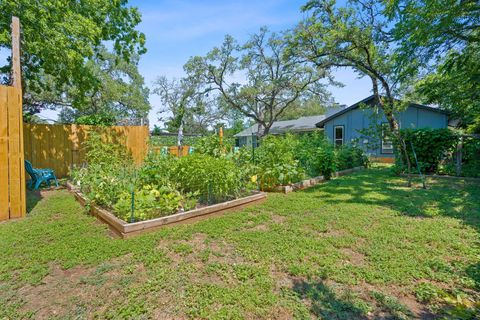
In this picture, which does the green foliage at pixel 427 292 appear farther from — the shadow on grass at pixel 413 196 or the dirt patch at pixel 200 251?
the shadow on grass at pixel 413 196

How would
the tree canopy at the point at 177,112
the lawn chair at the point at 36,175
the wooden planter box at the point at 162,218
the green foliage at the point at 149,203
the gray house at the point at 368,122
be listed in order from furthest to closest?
the tree canopy at the point at 177,112, the gray house at the point at 368,122, the lawn chair at the point at 36,175, the green foliage at the point at 149,203, the wooden planter box at the point at 162,218

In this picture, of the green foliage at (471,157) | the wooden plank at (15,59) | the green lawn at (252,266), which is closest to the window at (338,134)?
the green foliage at (471,157)

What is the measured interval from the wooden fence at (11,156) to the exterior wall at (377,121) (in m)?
10.8

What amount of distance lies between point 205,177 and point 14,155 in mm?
3328

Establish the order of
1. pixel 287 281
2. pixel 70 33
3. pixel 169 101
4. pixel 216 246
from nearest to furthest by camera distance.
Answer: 1. pixel 287 281
2. pixel 216 246
3. pixel 70 33
4. pixel 169 101

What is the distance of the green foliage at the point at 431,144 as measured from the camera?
7.84m

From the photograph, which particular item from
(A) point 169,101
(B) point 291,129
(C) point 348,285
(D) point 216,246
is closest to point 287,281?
(C) point 348,285

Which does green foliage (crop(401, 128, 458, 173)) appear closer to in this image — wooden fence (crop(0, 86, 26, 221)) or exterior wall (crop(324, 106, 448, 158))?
exterior wall (crop(324, 106, 448, 158))

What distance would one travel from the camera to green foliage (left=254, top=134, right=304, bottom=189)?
240 inches

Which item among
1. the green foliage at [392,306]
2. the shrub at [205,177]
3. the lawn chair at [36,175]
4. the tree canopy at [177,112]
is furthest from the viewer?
the tree canopy at [177,112]

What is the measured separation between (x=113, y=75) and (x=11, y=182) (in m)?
26.5

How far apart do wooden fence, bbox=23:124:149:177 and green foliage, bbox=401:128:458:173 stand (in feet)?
29.1

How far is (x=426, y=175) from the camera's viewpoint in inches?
317

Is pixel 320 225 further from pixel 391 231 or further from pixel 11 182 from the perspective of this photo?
pixel 11 182
